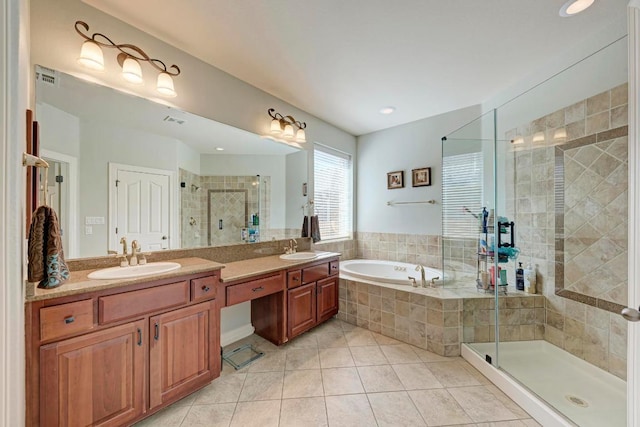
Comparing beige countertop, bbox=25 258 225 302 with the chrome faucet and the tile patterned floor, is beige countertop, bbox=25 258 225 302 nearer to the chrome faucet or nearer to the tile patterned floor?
the chrome faucet

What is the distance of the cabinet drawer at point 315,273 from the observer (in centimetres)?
255

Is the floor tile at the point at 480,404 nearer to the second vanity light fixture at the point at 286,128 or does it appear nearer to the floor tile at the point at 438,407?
the floor tile at the point at 438,407

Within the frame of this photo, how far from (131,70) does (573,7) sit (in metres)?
2.90

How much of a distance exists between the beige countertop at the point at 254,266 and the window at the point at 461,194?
1592 mm

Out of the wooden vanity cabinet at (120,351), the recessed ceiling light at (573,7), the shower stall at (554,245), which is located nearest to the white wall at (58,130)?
the wooden vanity cabinet at (120,351)

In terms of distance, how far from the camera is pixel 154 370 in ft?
4.92

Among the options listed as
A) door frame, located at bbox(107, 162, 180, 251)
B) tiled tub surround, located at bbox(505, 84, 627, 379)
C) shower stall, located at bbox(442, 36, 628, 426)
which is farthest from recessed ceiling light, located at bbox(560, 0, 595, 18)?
door frame, located at bbox(107, 162, 180, 251)

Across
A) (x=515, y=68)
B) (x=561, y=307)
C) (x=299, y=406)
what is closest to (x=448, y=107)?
(x=515, y=68)

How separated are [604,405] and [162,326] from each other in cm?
284

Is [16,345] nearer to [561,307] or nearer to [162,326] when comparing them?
[162,326]

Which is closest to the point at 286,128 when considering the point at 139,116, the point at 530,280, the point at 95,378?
the point at 139,116

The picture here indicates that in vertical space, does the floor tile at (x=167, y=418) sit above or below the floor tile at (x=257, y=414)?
above

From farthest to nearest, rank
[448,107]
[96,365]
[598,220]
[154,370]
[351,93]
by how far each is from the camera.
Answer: [448,107], [351,93], [598,220], [154,370], [96,365]

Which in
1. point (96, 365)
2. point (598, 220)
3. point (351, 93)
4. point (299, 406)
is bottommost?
point (299, 406)
